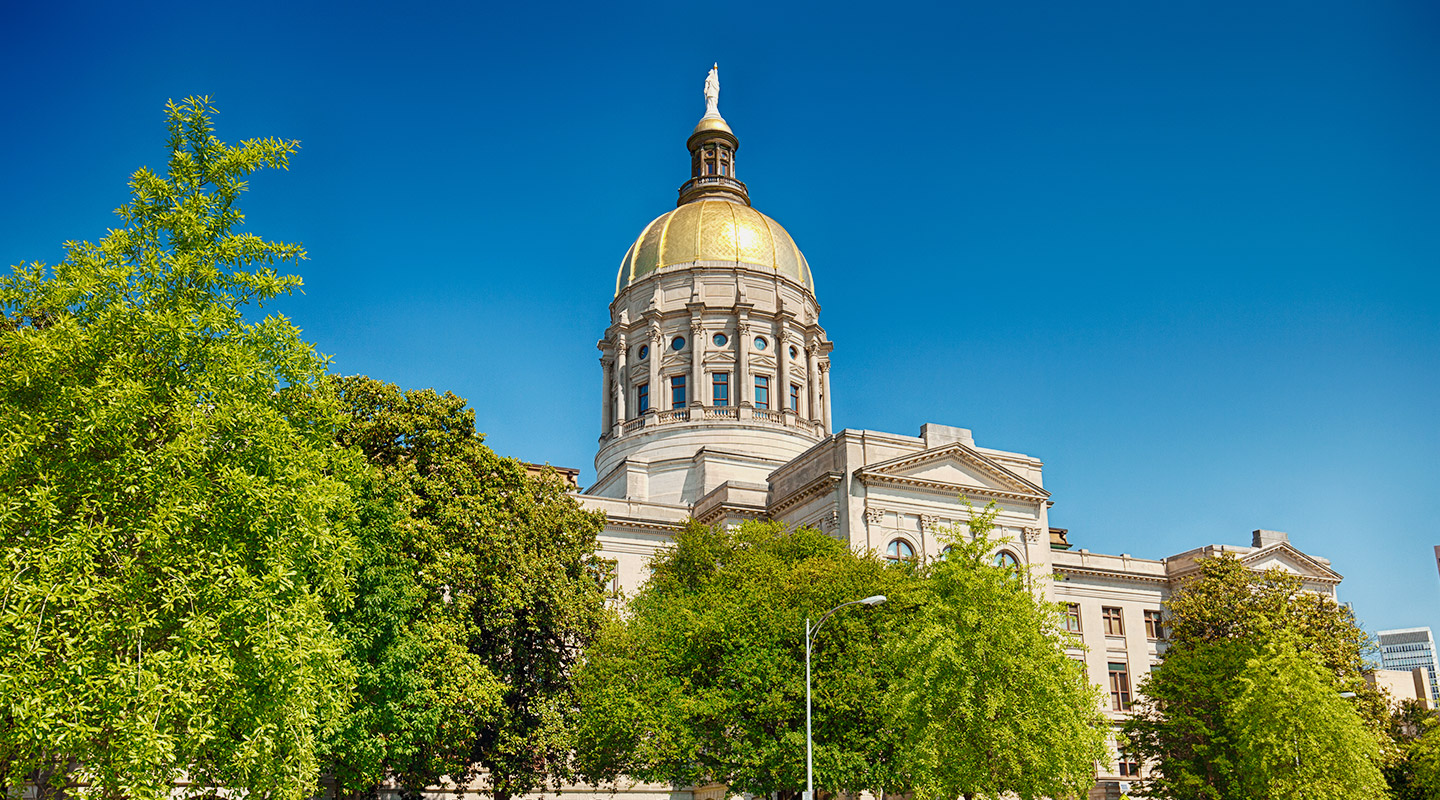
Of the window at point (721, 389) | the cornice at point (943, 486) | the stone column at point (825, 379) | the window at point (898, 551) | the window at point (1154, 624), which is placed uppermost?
the stone column at point (825, 379)

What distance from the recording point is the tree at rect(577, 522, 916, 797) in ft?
122

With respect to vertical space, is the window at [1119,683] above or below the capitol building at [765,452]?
below

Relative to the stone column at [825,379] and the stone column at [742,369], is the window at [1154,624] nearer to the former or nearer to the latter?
the stone column at [825,379]

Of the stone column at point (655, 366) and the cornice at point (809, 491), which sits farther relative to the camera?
the stone column at point (655, 366)

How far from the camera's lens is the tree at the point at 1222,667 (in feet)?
157

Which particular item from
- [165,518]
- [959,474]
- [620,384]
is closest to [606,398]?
[620,384]

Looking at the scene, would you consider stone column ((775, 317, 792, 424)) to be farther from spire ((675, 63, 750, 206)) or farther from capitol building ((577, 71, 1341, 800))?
spire ((675, 63, 750, 206))

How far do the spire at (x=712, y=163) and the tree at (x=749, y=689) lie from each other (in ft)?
164

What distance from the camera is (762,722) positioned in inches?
1502

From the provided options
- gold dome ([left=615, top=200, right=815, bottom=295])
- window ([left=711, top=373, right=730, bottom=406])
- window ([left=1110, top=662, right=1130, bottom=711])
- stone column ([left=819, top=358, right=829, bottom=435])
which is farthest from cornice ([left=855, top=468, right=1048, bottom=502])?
gold dome ([left=615, top=200, right=815, bottom=295])

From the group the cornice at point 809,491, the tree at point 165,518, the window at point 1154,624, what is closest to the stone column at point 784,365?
the cornice at point 809,491

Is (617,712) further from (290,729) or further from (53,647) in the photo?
(53,647)

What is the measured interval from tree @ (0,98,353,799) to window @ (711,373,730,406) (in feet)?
165

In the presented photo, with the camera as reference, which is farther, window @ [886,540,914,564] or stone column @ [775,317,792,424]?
stone column @ [775,317,792,424]
